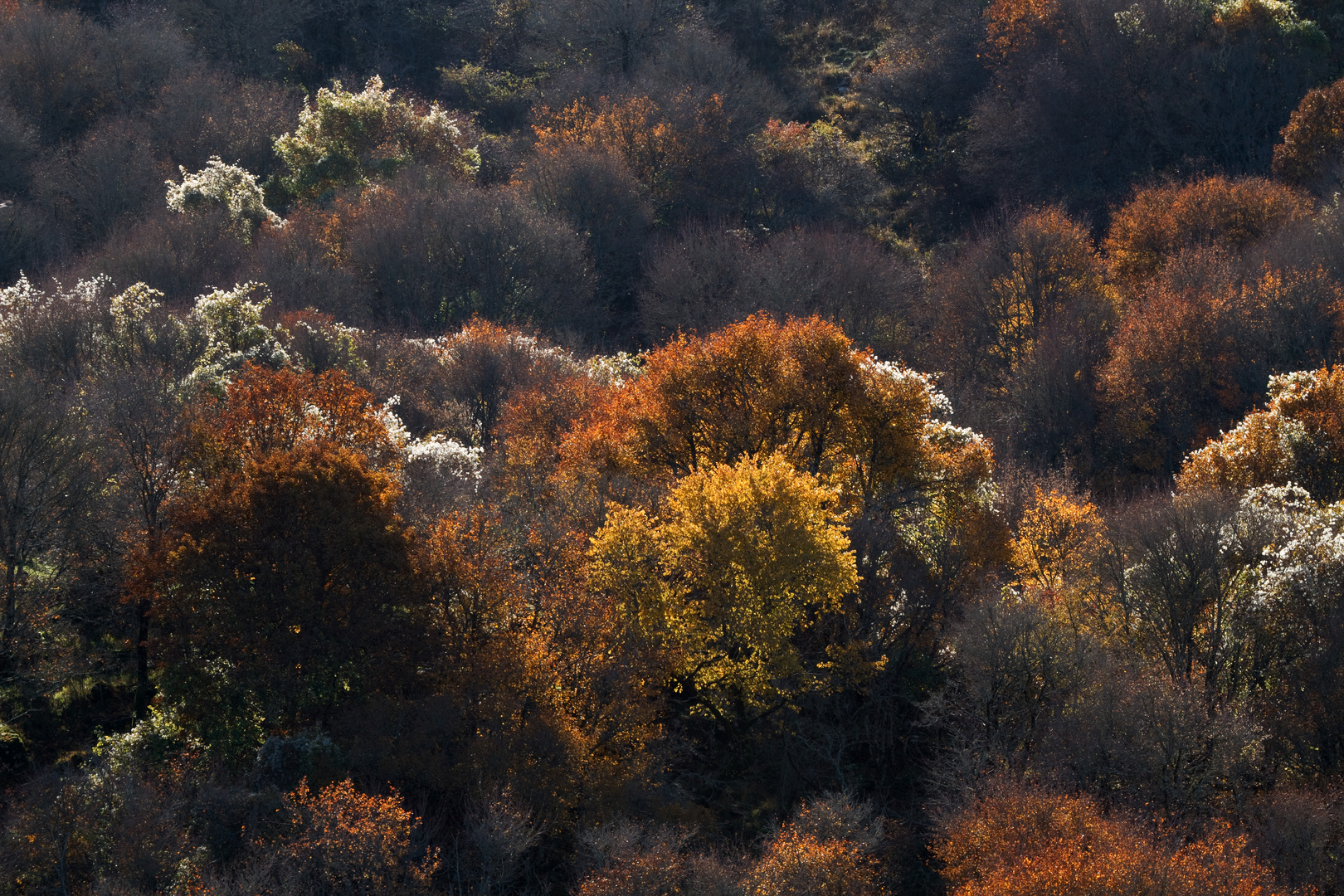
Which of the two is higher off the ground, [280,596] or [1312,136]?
[1312,136]

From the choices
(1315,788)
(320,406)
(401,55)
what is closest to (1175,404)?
(1315,788)

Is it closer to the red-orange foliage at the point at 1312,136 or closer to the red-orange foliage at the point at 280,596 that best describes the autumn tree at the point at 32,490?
the red-orange foliage at the point at 280,596

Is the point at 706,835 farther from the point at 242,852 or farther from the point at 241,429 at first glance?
the point at 241,429

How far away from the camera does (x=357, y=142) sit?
275 ft

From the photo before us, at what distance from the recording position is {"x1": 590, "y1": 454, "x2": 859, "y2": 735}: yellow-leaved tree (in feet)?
131

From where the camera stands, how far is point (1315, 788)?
35.2 meters

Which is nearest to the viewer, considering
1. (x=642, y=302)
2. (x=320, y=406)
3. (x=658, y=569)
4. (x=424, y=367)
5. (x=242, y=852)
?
(x=242, y=852)

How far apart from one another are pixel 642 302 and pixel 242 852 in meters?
52.3

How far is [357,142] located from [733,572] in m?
54.8

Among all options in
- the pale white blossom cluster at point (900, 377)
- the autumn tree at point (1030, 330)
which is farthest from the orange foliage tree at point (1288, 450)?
the autumn tree at point (1030, 330)

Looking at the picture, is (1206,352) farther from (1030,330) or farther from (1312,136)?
(1312,136)

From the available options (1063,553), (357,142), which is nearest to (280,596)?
(1063,553)

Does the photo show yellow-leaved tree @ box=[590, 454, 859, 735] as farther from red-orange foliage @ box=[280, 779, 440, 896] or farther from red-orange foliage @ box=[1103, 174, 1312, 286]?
red-orange foliage @ box=[1103, 174, 1312, 286]

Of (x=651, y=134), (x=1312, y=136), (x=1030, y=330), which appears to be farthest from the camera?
(x=651, y=134)
